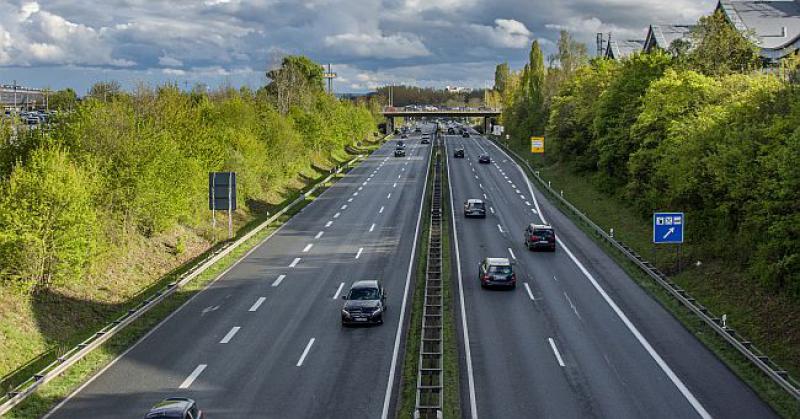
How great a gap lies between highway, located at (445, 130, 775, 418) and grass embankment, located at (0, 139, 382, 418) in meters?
12.8

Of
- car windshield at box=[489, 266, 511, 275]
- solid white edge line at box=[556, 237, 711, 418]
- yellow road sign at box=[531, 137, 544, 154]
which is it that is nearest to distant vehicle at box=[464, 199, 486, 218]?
solid white edge line at box=[556, 237, 711, 418]

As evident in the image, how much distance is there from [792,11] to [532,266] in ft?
210

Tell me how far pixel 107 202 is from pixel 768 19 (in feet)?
243

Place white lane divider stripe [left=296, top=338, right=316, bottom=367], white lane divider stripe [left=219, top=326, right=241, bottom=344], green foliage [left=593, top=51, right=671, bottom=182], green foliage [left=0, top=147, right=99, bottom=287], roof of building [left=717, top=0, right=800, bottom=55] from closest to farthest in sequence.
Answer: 1. white lane divider stripe [left=296, top=338, right=316, bottom=367]
2. white lane divider stripe [left=219, top=326, right=241, bottom=344]
3. green foliage [left=0, top=147, right=99, bottom=287]
4. green foliage [left=593, top=51, right=671, bottom=182]
5. roof of building [left=717, top=0, right=800, bottom=55]

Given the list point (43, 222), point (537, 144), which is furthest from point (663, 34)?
point (43, 222)

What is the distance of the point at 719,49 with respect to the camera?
58406 millimetres

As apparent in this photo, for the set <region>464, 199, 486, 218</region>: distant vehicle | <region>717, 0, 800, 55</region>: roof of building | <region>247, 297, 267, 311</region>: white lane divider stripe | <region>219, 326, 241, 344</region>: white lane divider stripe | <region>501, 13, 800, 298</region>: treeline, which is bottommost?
<region>219, 326, 241, 344</region>: white lane divider stripe

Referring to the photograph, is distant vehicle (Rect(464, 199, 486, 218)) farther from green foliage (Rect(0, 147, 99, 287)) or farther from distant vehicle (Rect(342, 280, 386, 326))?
A: green foliage (Rect(0, 147, 99, 287))

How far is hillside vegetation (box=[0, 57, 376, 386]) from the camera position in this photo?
99.1 feet

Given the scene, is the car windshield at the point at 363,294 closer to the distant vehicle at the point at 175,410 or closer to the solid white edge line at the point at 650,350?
the solid white edge line at the point at 650,350

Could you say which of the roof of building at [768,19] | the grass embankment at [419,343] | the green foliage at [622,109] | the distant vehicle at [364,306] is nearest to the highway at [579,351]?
the grass embankment at [419,343]

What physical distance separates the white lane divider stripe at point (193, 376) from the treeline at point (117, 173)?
1010 cm

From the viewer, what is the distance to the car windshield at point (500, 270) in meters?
36.0

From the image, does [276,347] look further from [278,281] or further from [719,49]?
[719,49]
